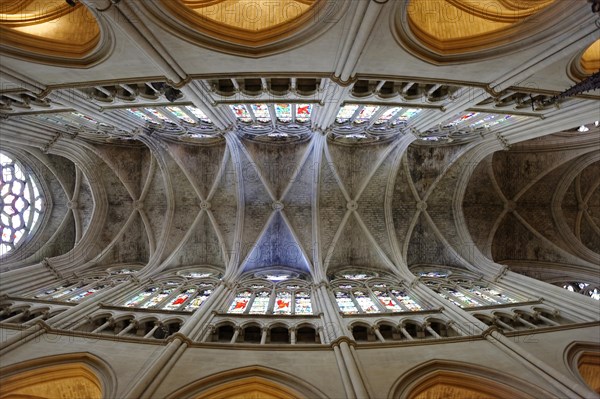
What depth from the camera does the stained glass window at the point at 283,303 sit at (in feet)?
36.5

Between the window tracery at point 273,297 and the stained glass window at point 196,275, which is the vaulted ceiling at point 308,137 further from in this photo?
the window tracery at point 273,297

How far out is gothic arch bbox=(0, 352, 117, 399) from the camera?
672 centimetres

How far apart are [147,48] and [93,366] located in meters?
6.52

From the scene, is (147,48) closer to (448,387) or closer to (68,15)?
(68,15)

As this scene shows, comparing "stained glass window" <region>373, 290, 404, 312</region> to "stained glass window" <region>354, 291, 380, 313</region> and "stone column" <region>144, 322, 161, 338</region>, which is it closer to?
"stained glass window" <region>354, 291, 380, 313</region>

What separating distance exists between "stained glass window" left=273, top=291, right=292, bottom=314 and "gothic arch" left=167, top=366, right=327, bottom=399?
3841mm

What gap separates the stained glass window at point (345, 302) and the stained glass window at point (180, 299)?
17.4 feet

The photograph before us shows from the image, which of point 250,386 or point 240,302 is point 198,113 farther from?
point 250,386

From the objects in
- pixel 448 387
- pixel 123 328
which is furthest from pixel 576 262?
pixel 123 328

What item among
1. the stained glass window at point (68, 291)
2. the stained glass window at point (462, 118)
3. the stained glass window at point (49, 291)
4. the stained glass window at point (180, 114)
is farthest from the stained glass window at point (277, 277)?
the stained glass window at point (462, 118)

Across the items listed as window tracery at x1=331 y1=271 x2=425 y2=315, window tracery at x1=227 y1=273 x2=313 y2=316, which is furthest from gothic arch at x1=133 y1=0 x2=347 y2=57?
window tracery at x1=331 y1=271 x2=425 y2=315

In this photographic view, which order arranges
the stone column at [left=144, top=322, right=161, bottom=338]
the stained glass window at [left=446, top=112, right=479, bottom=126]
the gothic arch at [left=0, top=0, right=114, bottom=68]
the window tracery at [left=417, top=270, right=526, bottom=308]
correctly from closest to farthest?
1. the gothic arch at [left=0, top=0, right=114, bottom=68]
2. the stone column at [left=144, top=322, right=161, bottom=338]
3. the window tracery at [left=417, top=270, right=526, bottom=308]
4. the stained glass window at [left=446, top=112, right=479, bottom=126]

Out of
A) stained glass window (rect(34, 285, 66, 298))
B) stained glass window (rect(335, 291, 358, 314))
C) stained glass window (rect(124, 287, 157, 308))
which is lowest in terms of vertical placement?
stained glass window (rect(335, 291, 358, 314))

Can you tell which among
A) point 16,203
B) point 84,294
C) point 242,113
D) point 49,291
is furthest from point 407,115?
point 16,203
